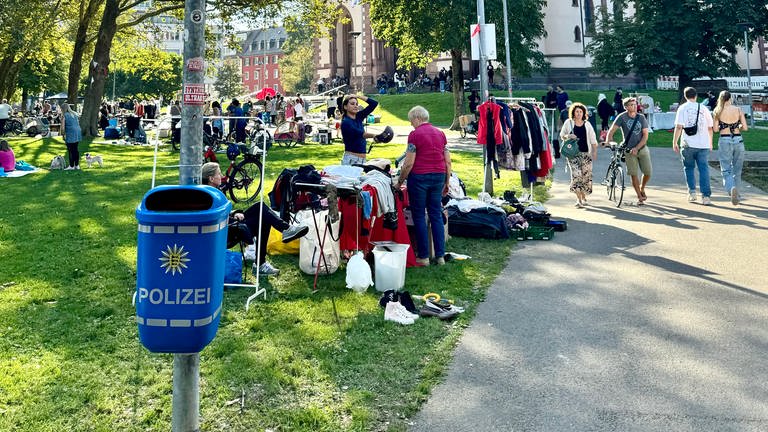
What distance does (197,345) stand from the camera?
4.20m

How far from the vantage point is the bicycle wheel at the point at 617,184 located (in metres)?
15.0

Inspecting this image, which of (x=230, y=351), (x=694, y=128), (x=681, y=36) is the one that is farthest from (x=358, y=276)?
(x=681, y=36)

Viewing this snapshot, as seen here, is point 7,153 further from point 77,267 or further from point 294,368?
point 294,368

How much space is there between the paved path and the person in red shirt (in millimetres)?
1004

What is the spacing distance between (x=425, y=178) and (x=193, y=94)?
469 cm

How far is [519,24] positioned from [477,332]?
33.0m

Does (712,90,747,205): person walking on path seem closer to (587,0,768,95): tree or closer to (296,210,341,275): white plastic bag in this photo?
(296,210,341,275): white plastic bag

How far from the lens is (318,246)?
29.9 feet

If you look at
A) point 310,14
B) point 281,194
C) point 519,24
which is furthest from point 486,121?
point 519,24

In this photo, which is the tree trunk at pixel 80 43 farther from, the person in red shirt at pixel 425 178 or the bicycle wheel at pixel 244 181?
the person in red shirt at pixel 425 178

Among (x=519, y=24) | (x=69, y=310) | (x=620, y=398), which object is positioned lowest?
(x=620, y=398)

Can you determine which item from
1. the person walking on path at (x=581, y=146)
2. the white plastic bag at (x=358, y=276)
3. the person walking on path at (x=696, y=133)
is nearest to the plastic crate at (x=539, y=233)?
the person walking on path at (x=581, y=146)

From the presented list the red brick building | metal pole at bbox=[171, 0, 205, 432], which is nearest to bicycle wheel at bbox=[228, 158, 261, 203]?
metal pole at bbox=[171, 0, 205, 432]

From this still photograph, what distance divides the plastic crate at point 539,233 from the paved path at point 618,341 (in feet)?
0.58
